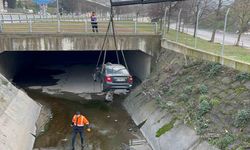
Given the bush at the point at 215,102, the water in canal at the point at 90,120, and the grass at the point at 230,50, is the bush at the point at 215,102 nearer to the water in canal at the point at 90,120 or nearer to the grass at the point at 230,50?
the grass at the point at 230,50

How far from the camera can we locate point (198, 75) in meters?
15.7

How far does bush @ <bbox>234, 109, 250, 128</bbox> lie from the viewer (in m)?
10.7

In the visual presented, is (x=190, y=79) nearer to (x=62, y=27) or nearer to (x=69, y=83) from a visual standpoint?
(x=69, y=83)

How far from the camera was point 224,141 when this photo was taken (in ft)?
34.4

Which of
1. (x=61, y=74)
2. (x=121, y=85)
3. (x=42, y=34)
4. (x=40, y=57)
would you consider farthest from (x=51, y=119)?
(x=40, y=57)

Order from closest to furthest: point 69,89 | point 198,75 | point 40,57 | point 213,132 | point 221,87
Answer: point 213,132, point 221,87, point 198,75, point 69,89, point 40,57

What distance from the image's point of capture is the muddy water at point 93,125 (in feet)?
48.3

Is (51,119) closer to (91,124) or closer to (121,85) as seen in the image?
(91,124)

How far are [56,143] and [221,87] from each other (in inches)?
301

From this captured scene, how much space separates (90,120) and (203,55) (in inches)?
275

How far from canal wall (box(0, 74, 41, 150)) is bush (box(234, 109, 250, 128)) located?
26.5 feet

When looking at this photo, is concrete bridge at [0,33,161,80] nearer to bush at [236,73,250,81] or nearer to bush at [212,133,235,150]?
bush at [236,73,250,81]

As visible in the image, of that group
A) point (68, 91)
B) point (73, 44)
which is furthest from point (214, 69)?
point (68, 91)

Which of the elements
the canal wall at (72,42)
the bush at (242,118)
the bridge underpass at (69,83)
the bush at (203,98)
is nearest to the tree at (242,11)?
the canal wall at (72,42)
